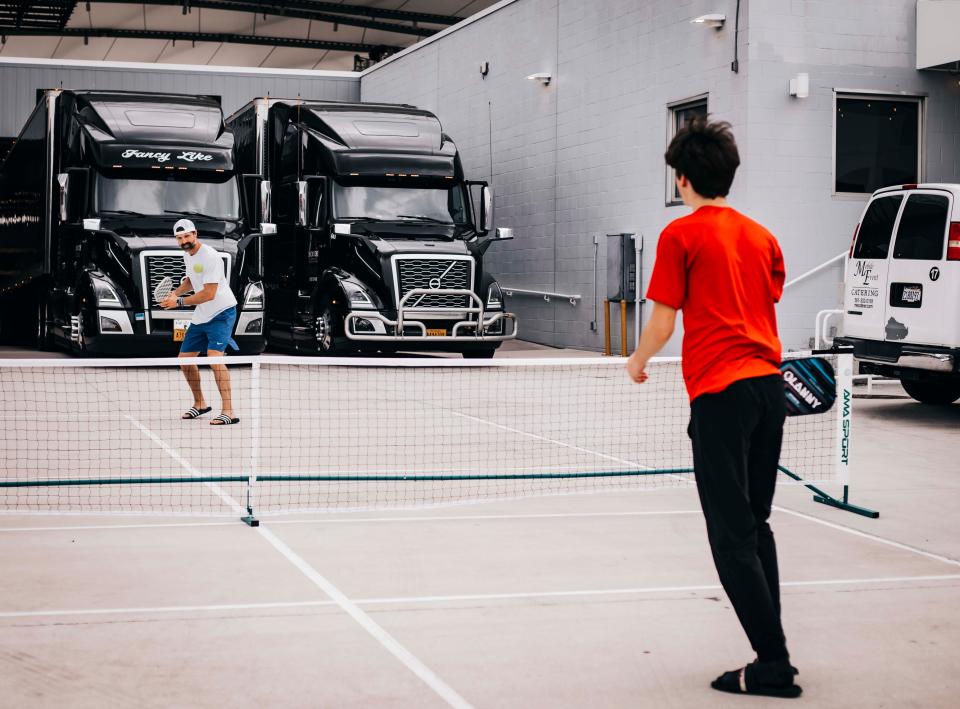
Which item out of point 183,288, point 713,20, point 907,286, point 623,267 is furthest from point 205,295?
point 623,267

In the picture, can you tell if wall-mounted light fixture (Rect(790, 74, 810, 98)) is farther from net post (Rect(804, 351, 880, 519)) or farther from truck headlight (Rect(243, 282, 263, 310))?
net post (Rect(804, 351, 880, 519))

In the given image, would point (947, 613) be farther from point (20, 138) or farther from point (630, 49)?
point (20, 138)

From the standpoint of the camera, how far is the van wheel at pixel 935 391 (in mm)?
15055

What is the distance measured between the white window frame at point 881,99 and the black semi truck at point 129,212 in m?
8.78

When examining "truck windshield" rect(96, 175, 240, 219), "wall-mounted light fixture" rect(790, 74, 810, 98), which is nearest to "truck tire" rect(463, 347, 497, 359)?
"truck windshield" rect(96, 175, 240, 219)

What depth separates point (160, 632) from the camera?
18.0ft

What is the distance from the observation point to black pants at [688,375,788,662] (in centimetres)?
469

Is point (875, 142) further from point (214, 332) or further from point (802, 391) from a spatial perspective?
point (802, 391)

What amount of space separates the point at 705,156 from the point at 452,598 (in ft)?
7.98

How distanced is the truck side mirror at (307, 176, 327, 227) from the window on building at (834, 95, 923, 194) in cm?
779

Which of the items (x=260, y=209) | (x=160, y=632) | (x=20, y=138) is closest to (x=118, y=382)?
(x=260, y=209)

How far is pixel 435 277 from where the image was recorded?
20250mm

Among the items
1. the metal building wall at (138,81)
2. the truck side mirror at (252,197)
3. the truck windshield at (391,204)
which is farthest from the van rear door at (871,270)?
the metal building wall at (138,81)

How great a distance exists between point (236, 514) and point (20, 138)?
17084mm
